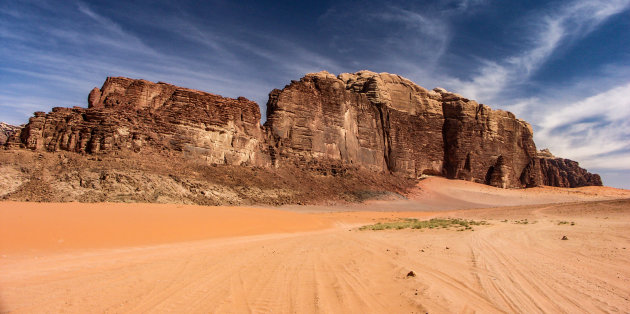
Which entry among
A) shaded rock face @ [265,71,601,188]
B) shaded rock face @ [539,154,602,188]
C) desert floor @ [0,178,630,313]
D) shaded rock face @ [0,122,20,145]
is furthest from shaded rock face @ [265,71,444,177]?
shaded rock face @ [0,122,20,145]

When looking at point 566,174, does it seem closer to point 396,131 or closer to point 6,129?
point 396,131

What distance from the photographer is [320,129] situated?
112 feet

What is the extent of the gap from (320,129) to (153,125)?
56.8ft

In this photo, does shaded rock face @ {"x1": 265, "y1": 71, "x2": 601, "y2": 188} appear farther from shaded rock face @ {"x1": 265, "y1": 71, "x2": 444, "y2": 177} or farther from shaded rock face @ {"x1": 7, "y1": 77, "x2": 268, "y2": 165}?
shaded rock face @ {"x1": 7, "y1": 77, "x2": 268, "y2": 165}

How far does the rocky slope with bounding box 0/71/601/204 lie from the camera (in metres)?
17.0

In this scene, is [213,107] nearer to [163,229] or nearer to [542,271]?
[163,229]

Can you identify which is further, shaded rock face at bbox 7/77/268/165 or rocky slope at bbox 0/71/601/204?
shaded rock face at bbox 7/77/268/165

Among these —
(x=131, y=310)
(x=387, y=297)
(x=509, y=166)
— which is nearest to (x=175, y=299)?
(x=131, y=310)

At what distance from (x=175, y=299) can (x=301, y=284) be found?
1685mm

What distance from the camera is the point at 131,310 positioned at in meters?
3.47

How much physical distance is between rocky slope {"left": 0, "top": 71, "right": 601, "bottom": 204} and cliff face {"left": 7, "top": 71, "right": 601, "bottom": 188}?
0.33ft

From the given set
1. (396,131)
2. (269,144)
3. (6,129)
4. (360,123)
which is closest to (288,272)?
(269,144)

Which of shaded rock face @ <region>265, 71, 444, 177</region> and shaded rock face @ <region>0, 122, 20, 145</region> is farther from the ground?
shaded rock face @ <region>265, 71, 444, 177</region>

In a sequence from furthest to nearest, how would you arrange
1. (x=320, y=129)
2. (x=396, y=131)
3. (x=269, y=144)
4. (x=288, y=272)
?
(x=396, y=131) → (x=320, y=129) → (x=269, y=144) → (x=288, y=272)
